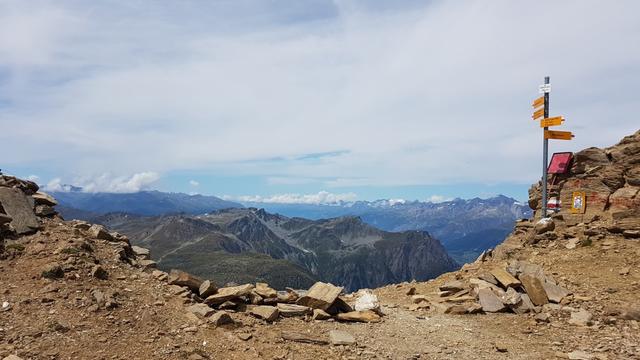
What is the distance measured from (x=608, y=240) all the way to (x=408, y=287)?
11.2 meters

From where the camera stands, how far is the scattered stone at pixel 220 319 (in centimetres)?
1616

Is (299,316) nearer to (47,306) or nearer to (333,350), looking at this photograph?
(333,350)

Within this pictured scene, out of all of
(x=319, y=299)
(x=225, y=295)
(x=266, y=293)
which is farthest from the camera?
(x=266, y=293)

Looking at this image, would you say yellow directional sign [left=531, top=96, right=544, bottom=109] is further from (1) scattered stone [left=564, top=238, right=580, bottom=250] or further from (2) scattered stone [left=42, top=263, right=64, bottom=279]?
(2) scattered stone [left=42, top=263, right=64, bottom=279]

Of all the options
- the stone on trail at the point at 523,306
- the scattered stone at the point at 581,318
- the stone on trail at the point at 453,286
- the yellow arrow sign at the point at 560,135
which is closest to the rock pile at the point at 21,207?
the stone on trail at the point at 453,286

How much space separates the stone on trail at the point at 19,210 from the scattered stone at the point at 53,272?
413 cm

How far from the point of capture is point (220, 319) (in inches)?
639

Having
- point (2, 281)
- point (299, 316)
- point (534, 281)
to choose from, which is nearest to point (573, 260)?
point (534, 281)

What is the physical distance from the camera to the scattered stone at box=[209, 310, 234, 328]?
16.2 m

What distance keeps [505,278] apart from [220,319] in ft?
46.8

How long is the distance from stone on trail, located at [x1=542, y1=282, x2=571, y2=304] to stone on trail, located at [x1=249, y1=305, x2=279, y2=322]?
12531mm

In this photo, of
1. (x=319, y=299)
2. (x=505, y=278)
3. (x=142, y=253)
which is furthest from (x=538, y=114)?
(x=142, y=253)

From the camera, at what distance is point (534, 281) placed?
21.5 metres

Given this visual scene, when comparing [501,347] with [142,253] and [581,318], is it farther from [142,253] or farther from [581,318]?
[142,253]
